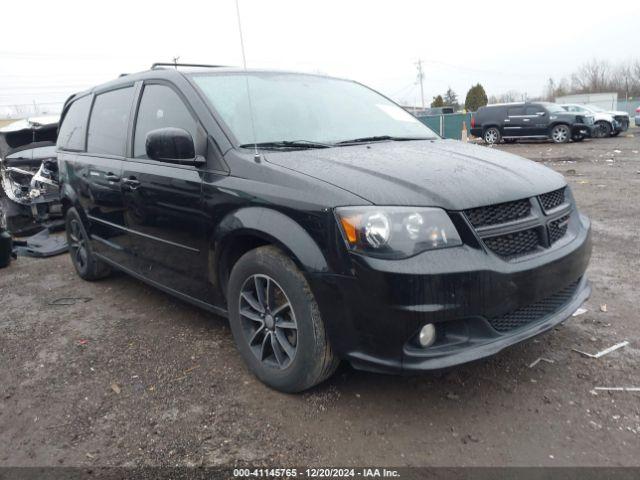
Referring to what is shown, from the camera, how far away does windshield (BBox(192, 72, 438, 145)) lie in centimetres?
300

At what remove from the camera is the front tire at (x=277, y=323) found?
2395 millimetres

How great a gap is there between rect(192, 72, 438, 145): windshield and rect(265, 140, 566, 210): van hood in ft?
0.92

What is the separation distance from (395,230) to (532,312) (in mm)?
884

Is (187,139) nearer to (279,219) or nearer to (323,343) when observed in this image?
(279,219)

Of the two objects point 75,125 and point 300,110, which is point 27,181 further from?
point 300,110

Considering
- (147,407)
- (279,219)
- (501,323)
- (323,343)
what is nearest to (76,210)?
(147,407)

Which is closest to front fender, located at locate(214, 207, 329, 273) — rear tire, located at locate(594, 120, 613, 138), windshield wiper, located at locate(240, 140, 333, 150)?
windshield wiper, located at locate(240, 140, 333, 150)

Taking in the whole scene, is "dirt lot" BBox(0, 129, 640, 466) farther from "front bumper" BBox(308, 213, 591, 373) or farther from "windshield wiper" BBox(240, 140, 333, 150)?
"windshield wiper" BBox(240, 140, 333, 150)

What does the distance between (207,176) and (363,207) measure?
44.0 inches

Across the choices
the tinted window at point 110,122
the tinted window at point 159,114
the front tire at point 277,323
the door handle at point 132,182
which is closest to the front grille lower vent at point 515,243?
the front tire at point 277,323

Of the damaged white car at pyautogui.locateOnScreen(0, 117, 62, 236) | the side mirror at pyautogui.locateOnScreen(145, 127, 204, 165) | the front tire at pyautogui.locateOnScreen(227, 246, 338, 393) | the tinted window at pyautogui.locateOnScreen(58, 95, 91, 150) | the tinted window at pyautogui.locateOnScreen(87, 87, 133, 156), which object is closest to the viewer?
the front tire at pyautogui.locateOnScreen(227, 246, 338, 393)

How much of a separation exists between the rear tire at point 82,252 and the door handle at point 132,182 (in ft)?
4.46

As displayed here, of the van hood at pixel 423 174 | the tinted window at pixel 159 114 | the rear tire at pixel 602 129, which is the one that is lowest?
the rear tire at pixel 602 129

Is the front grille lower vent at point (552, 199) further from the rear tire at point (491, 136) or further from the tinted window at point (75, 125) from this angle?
the rear tire at point (491, 136)
